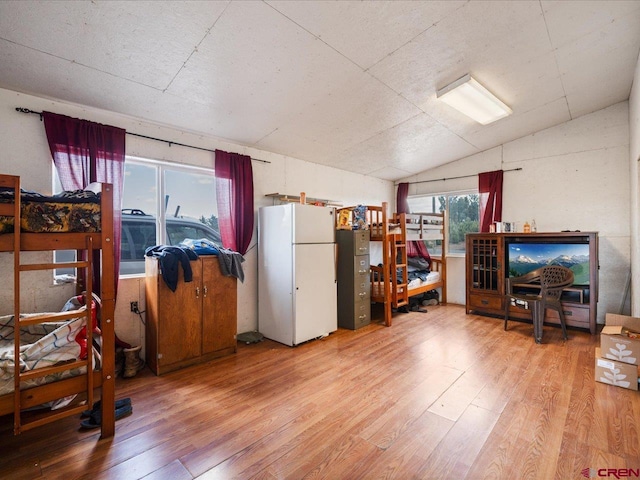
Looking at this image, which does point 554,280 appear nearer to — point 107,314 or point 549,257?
point 549,257

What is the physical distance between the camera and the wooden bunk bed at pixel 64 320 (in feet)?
5.28

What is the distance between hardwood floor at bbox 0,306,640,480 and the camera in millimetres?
1632

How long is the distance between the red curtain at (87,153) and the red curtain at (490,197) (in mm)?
5091

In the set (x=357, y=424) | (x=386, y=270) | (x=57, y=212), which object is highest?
(x=57, y=212)

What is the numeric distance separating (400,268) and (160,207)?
3.45 metres

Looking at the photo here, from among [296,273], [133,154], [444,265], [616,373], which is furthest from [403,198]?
[133,154]

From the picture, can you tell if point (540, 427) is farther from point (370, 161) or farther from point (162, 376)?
point (370, 161)

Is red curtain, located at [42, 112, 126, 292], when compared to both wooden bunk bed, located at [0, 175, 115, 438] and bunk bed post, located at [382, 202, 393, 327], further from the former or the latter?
bunk bed post, located at [382, 202, 393, 327]

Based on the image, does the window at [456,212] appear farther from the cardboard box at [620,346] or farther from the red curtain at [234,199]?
the red curtain at [234,199]

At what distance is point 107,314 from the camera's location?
6.32ft


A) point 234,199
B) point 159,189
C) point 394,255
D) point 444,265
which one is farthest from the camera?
point 444,265

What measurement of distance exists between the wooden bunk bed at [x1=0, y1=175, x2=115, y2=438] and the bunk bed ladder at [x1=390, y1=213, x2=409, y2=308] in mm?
3438

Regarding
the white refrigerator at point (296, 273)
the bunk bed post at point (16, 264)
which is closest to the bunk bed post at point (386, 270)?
the white refrigerator at point (296, 273)

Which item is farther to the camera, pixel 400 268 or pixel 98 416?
pixel 400 268
